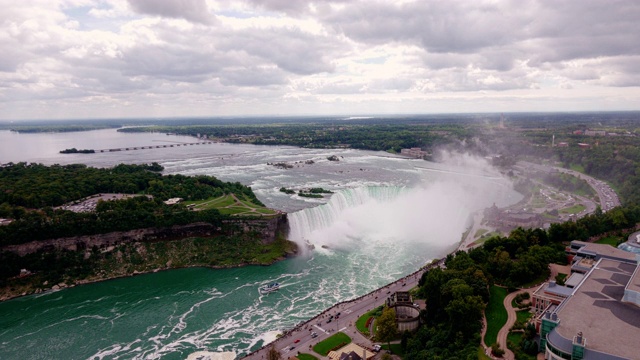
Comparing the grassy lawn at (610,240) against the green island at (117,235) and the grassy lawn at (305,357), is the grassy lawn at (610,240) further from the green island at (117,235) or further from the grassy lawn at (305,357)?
the grassy lawn at (305,357)

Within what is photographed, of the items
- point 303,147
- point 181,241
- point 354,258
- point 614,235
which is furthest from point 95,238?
point 303,147

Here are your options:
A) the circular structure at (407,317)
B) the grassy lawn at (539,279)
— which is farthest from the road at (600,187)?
the circular structure at (407,317)

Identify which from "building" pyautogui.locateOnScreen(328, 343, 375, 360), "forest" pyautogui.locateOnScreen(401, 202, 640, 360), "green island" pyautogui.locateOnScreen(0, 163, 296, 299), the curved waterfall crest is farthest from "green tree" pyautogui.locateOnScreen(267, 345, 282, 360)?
the curved waterfall crest

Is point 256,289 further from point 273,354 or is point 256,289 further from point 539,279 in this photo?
point 539,279

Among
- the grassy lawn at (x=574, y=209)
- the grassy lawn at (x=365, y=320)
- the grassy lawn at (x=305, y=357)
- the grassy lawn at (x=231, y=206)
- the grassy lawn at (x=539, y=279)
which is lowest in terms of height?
the grassy lawn at (x=305, y=357)

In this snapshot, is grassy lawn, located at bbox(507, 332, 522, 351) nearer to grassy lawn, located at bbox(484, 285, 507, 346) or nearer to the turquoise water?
grassy lawn, located at bbox(484, 285, 507, 346)

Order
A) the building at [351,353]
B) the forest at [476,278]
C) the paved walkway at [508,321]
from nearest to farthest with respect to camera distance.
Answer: the paved walkway at [508,321] → the building at [351,353] → the forest at [476,278]

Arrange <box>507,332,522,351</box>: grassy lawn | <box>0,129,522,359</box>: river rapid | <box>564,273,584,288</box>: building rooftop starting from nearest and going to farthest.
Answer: <box>507,332,522,351</box>: grassy lawn → <box>564,273,584,288</box>: building rooftop → <box>0,129,522,359</box>: river rapid
